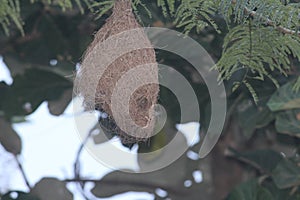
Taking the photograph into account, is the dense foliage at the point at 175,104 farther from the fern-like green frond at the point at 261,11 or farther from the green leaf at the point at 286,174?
the fern-like green frond at the point at 261,11

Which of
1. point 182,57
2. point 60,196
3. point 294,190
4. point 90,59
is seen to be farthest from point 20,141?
point 90,59

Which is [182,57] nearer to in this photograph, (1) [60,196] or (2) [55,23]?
(2) [55,23]

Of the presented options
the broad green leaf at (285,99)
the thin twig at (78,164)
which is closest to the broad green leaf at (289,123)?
the broad green leaf at (285,99)

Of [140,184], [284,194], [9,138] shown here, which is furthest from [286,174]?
[9,138]

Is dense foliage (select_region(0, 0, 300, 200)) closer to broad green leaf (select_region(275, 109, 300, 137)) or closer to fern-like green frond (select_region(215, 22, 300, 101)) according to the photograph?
broad green leaf (select_region(275, 109, 300, 137))

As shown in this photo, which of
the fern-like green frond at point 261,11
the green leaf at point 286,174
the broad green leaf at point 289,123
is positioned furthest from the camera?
the green leaf at point 286,174

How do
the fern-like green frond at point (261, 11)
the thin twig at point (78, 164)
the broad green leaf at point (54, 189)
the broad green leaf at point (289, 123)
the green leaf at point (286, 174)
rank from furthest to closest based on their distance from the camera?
the broad green leaf at point (54, 189), the thin twig at point (78, 164), the green leaf at point (286, 174), the broad green leaf at point (289, 123), the fern-like green frond at point (261, 11)
